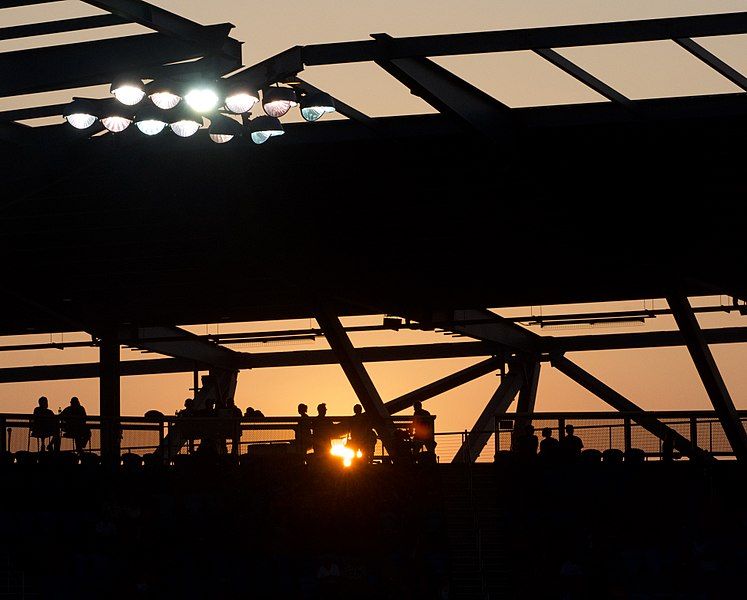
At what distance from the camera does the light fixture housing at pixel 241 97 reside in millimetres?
15023

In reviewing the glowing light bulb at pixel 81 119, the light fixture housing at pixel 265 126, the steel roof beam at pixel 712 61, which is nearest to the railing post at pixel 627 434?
the steel roof beam at pixel 712 61

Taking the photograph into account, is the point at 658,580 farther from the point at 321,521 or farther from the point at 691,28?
the point at 691,28

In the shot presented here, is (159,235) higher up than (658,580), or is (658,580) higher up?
(159,235)

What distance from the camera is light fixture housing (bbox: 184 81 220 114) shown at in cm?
1506

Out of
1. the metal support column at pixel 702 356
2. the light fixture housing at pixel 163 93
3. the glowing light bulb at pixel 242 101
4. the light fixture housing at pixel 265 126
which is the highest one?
the light fixture housing at pixel 163 93

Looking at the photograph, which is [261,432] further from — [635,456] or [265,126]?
[265,126]

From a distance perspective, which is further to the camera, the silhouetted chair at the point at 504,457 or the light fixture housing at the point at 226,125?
the silhouetted chair at the point at 504,457

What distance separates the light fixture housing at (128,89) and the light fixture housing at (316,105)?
1652mm

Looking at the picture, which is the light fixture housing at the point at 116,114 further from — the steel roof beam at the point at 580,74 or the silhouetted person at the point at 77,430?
the silhouetted person at the point at 77,430

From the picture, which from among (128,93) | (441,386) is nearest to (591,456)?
(128,93)

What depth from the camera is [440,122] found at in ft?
70.1

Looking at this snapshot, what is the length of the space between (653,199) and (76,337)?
86.7ft

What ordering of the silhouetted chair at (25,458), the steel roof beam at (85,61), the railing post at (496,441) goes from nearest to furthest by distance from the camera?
the steel roof beam at (85,61), the silhouetted chair at (25,458), the railing post at (496,441)

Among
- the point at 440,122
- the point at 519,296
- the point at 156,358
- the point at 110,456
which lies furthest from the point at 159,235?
the point at 156,358
